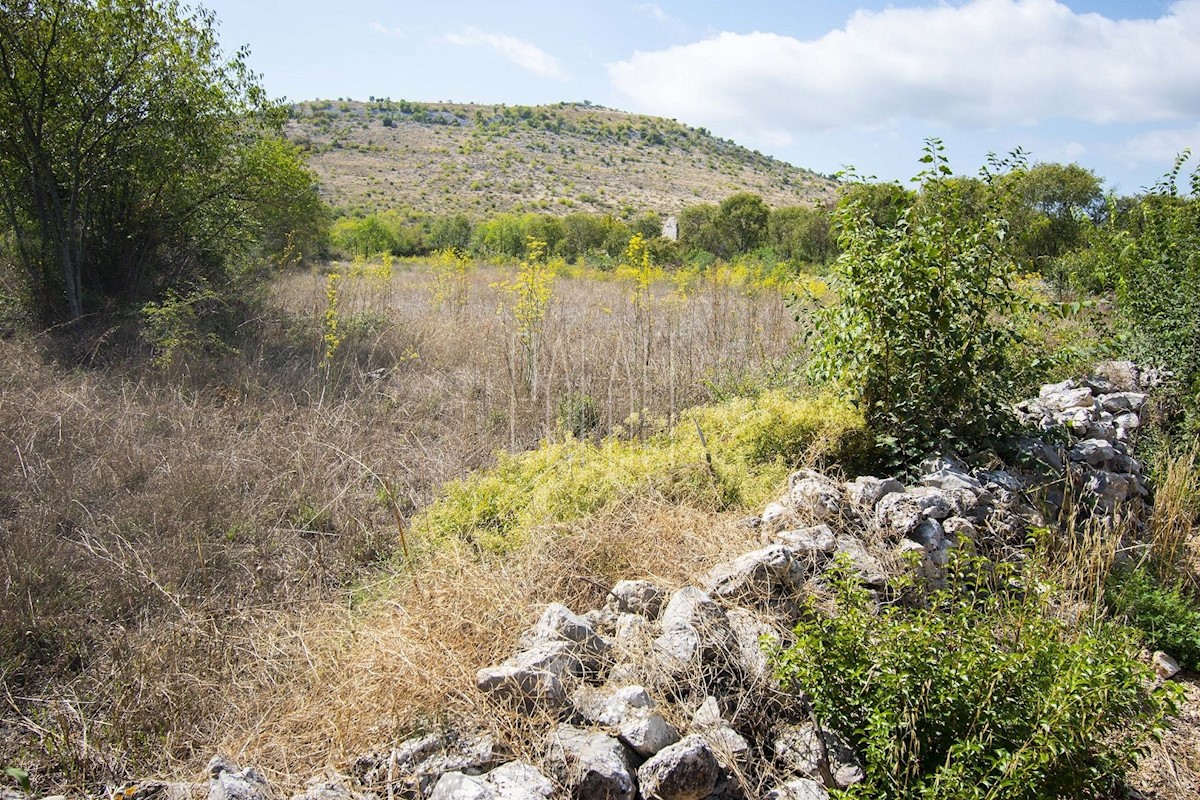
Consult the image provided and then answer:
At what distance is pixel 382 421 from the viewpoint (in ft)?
21.6

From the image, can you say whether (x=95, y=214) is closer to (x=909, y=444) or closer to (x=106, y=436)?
(x=106, y=436)

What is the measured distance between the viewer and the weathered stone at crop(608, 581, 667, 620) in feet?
10.1

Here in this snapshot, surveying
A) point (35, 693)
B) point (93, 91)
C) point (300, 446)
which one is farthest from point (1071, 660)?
point (93, 91)

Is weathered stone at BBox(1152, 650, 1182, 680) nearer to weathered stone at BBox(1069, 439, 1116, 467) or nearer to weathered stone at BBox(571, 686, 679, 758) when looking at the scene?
weathered stone at BBox(1069, 439, 1116, 467)

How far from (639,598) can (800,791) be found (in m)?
0.95

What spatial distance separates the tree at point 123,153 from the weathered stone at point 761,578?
8442 millimetres

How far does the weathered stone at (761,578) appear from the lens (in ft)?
9.98

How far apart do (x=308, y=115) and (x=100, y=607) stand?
65.2 meters

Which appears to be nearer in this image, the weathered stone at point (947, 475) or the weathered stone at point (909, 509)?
the weathered stone at point (909, 509)

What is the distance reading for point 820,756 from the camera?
244 cm

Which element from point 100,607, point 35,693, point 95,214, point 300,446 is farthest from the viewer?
point 95,214

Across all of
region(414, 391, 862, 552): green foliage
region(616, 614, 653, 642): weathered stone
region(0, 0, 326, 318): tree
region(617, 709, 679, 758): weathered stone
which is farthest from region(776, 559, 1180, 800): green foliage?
region(0, 0, 326, 318): tree

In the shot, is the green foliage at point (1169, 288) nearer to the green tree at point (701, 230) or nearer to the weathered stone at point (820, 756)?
the weathered stone at point (820, 756)

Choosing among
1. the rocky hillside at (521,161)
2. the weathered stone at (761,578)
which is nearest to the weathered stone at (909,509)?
the weathered stone at (761,578)
